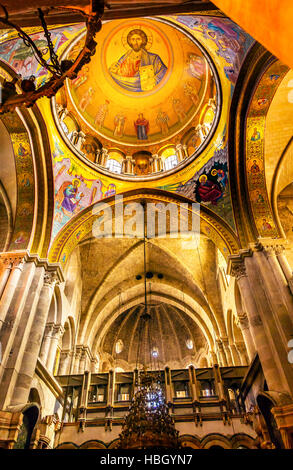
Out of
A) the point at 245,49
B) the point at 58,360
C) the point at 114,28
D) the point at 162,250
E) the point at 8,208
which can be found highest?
the point at 114,28

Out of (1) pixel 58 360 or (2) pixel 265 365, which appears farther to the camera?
(1) pixel 58 360

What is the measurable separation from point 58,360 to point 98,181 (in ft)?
24.7

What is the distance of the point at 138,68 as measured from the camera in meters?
13.8

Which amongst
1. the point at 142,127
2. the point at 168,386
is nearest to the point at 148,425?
the point at 168,386

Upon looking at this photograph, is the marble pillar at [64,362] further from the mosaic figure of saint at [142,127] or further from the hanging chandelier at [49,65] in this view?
the hanging chandelier at [49,65]

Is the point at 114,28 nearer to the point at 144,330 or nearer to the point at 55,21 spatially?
the point at 55,21

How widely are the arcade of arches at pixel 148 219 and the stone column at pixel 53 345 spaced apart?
7 cm

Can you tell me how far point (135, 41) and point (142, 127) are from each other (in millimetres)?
3560

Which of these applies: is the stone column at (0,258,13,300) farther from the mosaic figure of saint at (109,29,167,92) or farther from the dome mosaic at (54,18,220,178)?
the mosaic figure of saint at (109,29,167,92)

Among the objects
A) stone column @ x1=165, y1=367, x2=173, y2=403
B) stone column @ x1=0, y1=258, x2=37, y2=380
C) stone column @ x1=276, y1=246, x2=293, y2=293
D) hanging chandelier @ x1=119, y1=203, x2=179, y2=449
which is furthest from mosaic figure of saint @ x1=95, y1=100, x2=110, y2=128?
stone column @ x1=165, y1=367, x2=173, y2=403

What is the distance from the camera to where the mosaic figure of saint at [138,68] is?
13.2 meters

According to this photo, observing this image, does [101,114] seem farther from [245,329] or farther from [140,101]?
[245,329]

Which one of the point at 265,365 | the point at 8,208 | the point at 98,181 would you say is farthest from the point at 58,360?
the point at 265,365

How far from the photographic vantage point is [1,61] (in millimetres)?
7906
